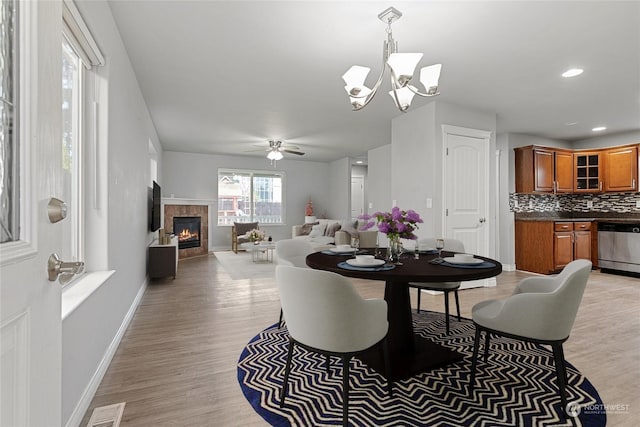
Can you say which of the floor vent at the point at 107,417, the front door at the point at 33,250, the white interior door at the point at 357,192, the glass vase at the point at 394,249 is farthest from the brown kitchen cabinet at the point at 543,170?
the front door at the point at 33,250

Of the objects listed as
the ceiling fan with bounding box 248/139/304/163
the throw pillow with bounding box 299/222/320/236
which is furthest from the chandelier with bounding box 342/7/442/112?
the throw pillow with bounding box 299/222/320/236

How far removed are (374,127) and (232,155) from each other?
4345 millimetres

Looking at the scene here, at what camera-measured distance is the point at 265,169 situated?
901 cm

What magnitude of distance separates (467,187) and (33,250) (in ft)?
15.2

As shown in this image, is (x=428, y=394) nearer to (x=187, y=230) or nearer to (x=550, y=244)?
(x=550, y=244)

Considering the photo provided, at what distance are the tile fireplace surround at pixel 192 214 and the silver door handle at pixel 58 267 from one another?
7003 mm

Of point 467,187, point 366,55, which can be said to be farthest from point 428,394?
point 467,187

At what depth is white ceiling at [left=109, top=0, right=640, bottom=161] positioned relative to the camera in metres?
2.31

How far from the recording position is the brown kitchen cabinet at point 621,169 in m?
5.53

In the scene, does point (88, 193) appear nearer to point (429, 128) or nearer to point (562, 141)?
point (429, 128)

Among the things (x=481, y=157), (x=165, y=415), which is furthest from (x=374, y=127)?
(x=165, y=415)

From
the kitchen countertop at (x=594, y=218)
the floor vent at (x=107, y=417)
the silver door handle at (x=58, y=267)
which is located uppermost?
the kitchen countertop at (x=594, y=218)

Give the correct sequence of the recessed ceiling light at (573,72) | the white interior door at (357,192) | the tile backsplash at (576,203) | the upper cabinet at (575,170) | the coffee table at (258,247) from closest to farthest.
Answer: the recessed ceiling light at (573,72)
the upper cabinet at (575,170)
the tile backsplash at (576,203)
the coffee table at (258,247)
the white interior door at (357,192)

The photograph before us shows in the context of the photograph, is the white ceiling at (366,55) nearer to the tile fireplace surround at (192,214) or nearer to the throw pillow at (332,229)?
the throw pillow at (332,229)
